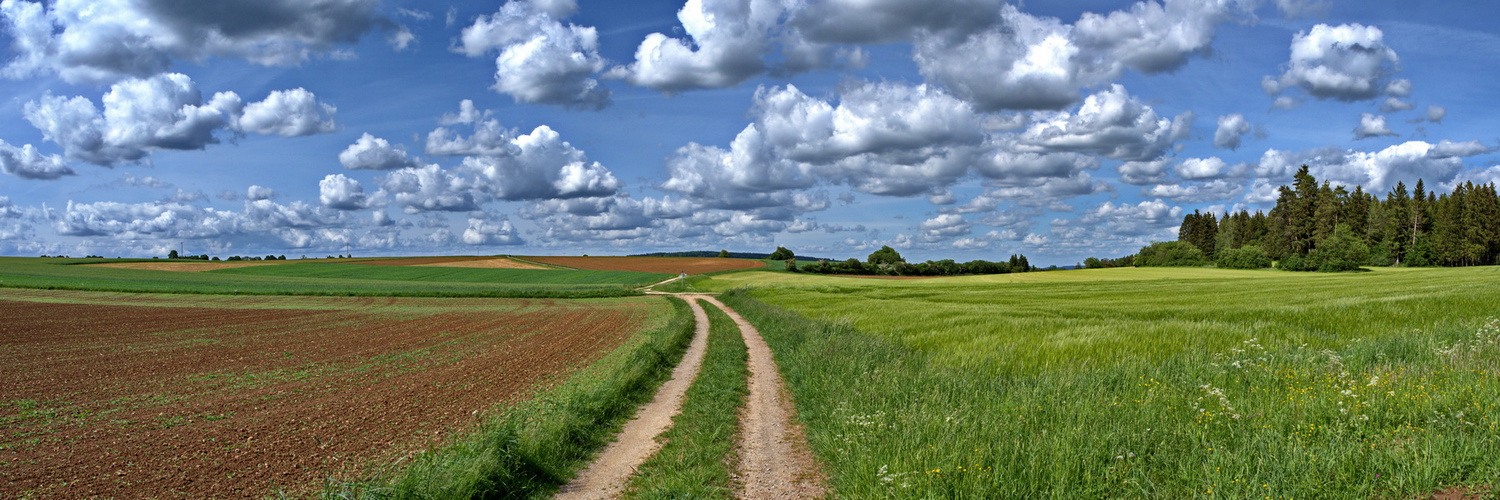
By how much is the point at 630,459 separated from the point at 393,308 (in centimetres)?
4405

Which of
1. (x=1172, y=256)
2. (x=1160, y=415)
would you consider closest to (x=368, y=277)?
(x=1160, y=415)

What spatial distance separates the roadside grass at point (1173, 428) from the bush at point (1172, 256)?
137 m

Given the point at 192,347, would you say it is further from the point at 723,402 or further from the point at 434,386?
the point at 723,402

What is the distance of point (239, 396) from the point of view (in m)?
14.2

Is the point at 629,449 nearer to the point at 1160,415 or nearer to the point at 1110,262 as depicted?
the point at 1160,415

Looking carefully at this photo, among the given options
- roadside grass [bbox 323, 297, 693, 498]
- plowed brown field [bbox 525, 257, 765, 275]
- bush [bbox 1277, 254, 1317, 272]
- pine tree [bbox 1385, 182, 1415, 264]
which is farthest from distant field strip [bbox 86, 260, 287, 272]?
pine tree [bbox 1385, 182, 1415, 264]

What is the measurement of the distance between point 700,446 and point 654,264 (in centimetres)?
11436

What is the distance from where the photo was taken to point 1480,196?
10156 cm

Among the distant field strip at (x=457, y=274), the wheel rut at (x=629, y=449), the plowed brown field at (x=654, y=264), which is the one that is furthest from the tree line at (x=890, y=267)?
the wheel rut at (x=629, y=449)

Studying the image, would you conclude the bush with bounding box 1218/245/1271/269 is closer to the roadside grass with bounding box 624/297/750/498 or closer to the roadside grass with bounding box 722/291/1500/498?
the roadside grass with bounding box 722/291/1500/498

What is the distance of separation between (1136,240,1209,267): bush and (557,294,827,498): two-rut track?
13971 cm

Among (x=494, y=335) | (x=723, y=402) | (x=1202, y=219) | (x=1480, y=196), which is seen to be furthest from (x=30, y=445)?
(x=1202, y=219)

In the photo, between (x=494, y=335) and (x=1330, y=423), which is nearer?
(x=1330, y=423)

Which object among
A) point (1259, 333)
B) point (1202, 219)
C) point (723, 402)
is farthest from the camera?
point (1202, 219)
